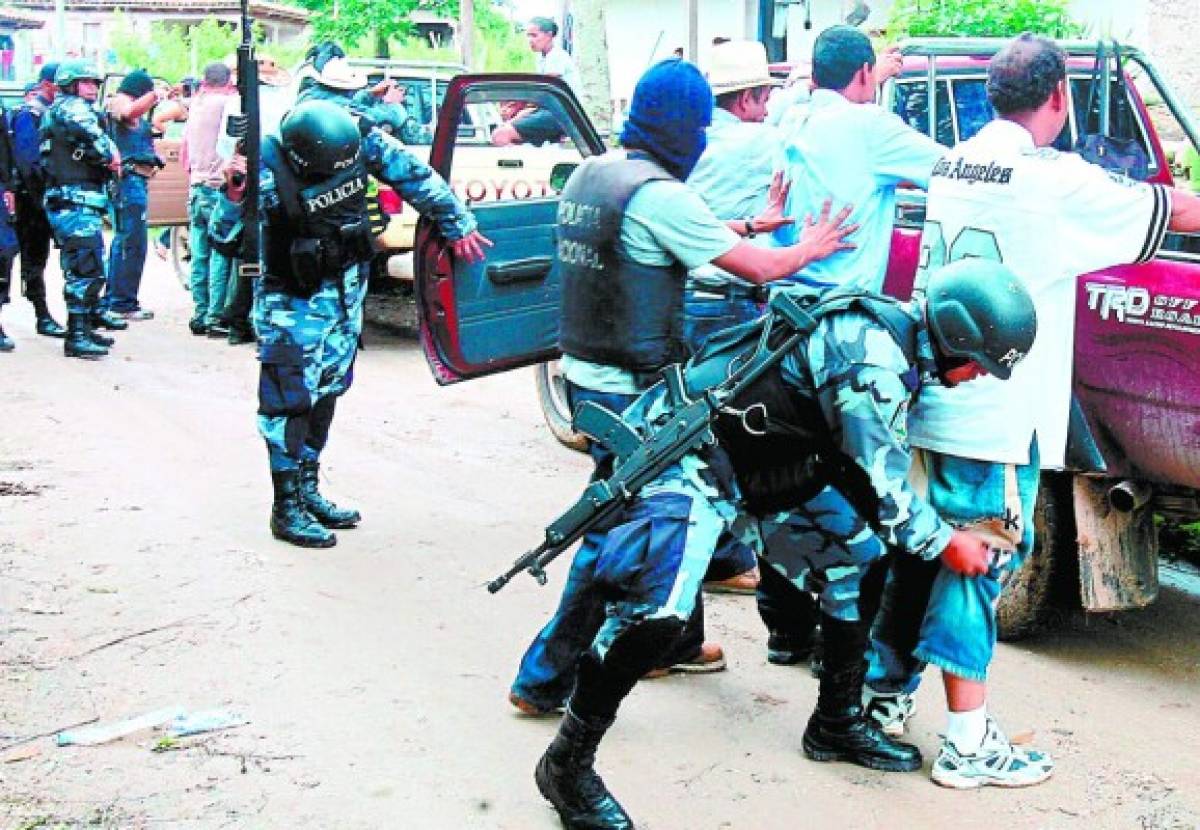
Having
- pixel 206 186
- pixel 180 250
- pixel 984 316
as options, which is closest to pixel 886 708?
pixel 984 316

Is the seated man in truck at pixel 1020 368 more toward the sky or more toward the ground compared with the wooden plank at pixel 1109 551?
more toward the sky

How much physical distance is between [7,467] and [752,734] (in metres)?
4.36

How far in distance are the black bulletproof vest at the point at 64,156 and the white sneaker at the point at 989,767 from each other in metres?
7.84

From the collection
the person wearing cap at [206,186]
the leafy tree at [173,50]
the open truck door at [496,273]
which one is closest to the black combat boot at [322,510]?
the open truck door at [496,273]

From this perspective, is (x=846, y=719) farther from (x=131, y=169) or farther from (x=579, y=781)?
(x=131, y=169)

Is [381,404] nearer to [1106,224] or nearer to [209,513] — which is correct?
[209,513]

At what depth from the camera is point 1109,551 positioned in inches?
185

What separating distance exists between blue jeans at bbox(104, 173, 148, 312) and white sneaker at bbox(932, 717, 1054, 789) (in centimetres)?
883

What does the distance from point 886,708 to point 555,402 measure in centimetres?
370

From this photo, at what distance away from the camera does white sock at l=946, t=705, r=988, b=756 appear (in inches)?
154

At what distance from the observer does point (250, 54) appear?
250 inches

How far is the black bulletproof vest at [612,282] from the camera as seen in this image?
12.8 ft

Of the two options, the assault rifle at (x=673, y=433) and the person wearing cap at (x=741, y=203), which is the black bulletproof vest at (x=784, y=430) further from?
the person wearing cap at (x=741, y=203)

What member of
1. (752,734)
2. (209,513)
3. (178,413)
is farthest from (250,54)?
(752,734)
